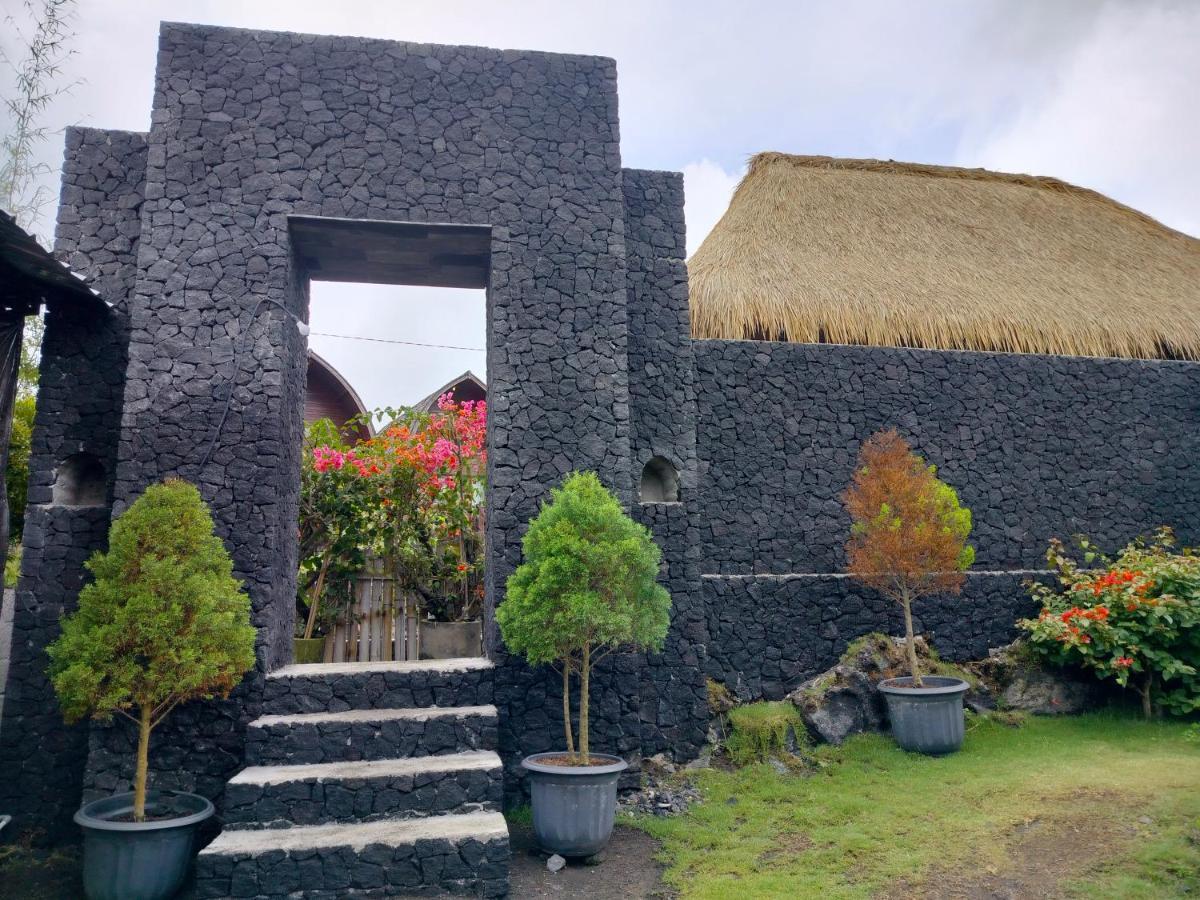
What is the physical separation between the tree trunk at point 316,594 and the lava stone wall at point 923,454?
3.55 metres

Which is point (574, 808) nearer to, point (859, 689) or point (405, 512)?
point (859, 689)

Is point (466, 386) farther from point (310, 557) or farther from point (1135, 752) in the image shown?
point (1135, 752)

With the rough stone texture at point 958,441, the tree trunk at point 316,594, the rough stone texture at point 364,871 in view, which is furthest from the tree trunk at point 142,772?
the rough stone texture at point 958,441

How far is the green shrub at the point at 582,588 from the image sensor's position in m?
4.70

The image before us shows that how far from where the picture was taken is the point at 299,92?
5.86 meters

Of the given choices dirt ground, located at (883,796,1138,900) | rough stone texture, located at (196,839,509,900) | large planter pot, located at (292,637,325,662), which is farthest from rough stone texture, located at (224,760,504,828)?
large planter pot, located at (292,637,325,662)

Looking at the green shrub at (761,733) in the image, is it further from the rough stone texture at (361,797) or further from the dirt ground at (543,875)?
the rough stone texture at (361,797)

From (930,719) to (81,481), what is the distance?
6713 millimetres

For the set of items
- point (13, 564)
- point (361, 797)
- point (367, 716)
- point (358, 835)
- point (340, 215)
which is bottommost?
point (358, 835)

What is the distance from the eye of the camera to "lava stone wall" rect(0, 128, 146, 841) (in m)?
5.05

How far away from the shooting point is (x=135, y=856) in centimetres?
402

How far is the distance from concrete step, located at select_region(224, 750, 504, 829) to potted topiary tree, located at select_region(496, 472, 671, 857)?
1.20 ft

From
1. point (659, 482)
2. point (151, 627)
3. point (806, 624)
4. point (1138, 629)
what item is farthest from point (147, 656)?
point (1138, 629)

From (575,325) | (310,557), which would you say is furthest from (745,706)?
(310,557)
